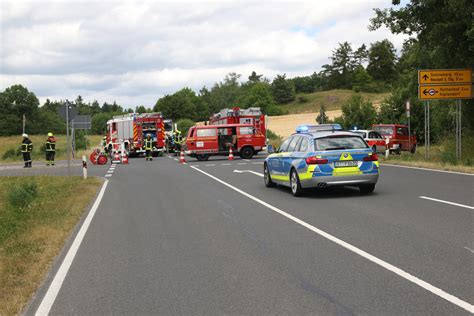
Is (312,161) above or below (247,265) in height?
above

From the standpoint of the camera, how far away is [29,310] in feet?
18.2

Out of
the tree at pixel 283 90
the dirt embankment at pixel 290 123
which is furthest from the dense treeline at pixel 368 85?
the dirt embankment at pixel 290 123

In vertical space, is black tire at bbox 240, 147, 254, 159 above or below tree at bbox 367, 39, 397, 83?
below

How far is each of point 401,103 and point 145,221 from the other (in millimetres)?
39442

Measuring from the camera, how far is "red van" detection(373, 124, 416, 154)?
36688 millimetres

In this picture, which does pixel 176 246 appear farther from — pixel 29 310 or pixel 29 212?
pixel 29 212

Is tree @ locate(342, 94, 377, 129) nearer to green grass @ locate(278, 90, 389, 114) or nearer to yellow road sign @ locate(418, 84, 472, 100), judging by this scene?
yellow road sign @ locate(418, 84, 472, 100)

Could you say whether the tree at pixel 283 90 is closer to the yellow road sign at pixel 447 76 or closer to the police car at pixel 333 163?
the yellow road sign at pixel 447 76

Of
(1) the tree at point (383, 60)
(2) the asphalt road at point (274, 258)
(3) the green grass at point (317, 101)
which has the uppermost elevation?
(1) the tree at point (383, 60)

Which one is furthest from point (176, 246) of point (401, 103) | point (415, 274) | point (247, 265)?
point (401, 103)

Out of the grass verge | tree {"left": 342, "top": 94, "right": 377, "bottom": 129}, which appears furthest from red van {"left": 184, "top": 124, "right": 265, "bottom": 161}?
tree {"left": 342, "top": 94, "right": 377, "bottom": 129}

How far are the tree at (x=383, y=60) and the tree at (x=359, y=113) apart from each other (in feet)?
281

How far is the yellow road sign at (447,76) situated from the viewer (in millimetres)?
22922

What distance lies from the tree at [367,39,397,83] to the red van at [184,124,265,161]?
10442 centimetres
